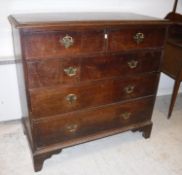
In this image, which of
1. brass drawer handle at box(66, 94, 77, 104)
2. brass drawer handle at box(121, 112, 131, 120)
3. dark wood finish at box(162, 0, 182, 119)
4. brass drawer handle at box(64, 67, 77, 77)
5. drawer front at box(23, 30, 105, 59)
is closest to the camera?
drawer front at box(23, 30, 105, 59)

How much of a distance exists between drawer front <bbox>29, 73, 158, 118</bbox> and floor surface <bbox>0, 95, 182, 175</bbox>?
1.45 ft

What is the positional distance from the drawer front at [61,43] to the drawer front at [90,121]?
44 centimetres

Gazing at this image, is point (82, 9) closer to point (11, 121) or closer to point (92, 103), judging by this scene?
point (92, 103)

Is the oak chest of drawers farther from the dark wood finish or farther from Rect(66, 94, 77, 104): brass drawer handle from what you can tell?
the dark wood finish

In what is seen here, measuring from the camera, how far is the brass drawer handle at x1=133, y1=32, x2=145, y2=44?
1.37 m

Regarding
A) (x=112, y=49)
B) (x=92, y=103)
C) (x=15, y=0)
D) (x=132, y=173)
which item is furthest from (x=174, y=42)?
(x=15, y=0)

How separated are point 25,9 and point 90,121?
952 millimetres

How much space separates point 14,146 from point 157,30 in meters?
1.37

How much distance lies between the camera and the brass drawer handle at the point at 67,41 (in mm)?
1183

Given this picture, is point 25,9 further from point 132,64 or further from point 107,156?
point 107,156

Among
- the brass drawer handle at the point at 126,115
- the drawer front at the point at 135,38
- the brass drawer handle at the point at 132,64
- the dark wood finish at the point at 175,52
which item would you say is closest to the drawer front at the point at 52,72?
the drawer front at the point at 135,38

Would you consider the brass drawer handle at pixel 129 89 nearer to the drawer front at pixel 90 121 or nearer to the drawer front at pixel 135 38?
the drawer front at pixel 90 121

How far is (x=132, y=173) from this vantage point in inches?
60.4

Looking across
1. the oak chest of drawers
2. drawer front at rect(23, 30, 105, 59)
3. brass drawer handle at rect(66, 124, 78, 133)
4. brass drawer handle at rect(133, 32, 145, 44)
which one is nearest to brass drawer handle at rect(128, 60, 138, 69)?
the oak chest of drawers
